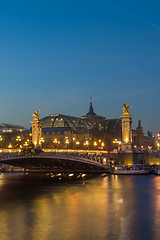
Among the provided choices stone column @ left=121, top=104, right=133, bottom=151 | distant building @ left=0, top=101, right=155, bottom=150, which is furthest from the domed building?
stone column @ left=121, top=104, right=133, bottom=151

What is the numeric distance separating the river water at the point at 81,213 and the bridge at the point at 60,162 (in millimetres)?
24002

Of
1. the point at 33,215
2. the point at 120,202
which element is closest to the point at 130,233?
the point at 33,215

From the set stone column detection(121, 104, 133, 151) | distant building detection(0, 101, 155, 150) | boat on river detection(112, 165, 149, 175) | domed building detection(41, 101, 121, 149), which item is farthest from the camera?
domed building detection(41, 101, 121, 149)

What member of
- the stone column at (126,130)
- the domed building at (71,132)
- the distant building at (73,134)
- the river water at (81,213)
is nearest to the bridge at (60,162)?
the stone column at (126,130)

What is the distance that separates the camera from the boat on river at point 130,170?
282ft

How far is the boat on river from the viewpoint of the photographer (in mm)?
86000

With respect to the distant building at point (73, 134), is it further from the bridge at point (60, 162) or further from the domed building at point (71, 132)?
the bridge at point (60, 162)

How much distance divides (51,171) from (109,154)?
21183mm

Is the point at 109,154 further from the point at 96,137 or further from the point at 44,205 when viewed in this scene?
the point at 96,137

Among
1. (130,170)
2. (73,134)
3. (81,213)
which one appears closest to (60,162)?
(130,170)

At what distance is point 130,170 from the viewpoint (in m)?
86.8

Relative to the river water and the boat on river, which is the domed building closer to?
the boat on river

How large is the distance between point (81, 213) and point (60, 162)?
5539 centimetres

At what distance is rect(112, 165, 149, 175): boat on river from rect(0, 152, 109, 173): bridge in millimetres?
3411
